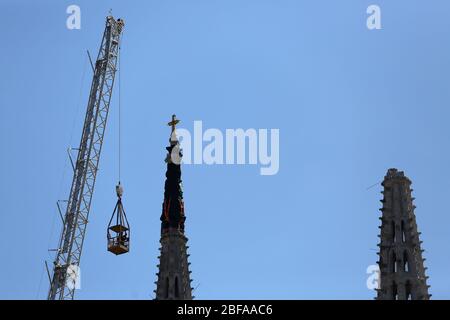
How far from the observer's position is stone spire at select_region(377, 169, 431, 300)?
105000 millimetres

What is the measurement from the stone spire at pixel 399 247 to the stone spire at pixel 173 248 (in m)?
19.5

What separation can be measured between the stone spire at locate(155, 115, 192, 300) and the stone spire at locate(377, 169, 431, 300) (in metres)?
19.5

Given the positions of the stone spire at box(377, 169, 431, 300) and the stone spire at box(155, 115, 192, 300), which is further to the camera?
the stone spire at box(155, 115, 192, 300)

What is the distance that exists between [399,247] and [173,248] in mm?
22793

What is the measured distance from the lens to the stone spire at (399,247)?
105 meters

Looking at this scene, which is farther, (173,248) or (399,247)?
(173,248)

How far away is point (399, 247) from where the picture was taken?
10719 cm

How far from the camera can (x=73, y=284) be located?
625 feet

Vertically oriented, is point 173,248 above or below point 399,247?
above

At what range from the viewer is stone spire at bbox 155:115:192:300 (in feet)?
373

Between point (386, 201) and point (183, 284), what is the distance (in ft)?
69.1
